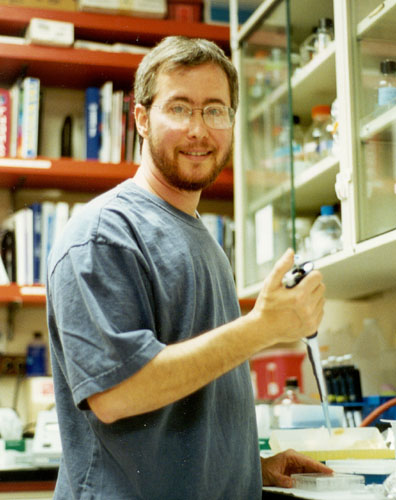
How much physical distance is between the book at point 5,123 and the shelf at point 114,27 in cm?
31

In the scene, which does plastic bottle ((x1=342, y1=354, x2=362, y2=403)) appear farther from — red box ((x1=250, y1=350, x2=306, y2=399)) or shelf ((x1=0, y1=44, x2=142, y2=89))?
shelf ((x1=0, y1=44, x2=142, y2=89))

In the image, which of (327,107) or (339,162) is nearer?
(339,162)

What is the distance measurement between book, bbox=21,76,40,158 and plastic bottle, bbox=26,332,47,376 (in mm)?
725

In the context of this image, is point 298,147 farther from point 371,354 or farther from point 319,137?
point 371,354

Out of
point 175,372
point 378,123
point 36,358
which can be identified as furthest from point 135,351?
point 36,358

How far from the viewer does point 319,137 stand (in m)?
2.42

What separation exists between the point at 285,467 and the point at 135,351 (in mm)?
534

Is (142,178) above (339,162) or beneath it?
beneath

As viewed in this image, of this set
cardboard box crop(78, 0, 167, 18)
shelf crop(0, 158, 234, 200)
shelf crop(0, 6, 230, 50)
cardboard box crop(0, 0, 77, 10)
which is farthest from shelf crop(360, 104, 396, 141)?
cardboard box crop(0, 0, 77, 10)

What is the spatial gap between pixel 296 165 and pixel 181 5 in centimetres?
108

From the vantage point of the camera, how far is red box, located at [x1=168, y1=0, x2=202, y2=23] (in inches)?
124

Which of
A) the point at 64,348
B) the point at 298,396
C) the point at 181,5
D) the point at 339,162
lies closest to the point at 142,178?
the point at 64,348

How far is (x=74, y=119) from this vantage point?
10.3 ft

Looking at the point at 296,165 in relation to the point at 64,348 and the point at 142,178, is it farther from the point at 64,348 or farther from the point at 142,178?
the point at 64,348
